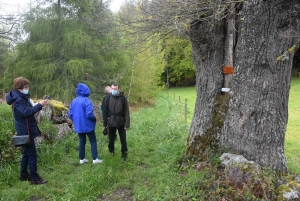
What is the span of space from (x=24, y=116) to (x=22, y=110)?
122 millimetres

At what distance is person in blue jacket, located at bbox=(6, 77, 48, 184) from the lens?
13.1 feet

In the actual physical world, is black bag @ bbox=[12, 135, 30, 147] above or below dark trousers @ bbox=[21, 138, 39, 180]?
above

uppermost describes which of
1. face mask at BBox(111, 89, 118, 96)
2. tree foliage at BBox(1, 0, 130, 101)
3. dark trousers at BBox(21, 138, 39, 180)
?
tree foliage at BBox(1, 0, 130, 101)

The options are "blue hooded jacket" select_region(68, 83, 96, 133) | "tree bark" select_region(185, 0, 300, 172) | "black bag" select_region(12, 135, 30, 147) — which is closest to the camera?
"tree bark" select_region(185, 0, 300, 172)

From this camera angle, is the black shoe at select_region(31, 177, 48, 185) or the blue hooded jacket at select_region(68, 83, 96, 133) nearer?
the black shoe at select_region(31, 177, 48, 185)

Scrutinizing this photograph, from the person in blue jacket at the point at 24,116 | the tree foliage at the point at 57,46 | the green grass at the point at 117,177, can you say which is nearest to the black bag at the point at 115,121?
the green grass at the point at 117,177

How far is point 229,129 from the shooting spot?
389cm

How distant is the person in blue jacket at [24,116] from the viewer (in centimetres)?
399

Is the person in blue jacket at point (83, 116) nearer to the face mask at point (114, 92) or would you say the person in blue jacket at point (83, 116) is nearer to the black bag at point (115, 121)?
the black bag at point (115, 121)

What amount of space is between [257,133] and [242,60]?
1191mm

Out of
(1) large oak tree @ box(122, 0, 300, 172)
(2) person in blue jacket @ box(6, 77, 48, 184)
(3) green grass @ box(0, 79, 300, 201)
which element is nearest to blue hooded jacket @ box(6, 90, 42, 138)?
(2) person in blue jacket @ box(6, 77, 48, 184)

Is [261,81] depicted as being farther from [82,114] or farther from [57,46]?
[57,46]

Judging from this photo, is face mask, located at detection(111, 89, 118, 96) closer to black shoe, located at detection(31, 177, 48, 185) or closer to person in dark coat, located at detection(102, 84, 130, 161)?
person in dark coat, located at detection(102, 84, 130, 161)

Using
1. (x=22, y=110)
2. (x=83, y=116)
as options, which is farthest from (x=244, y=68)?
(x=22, y=110)
